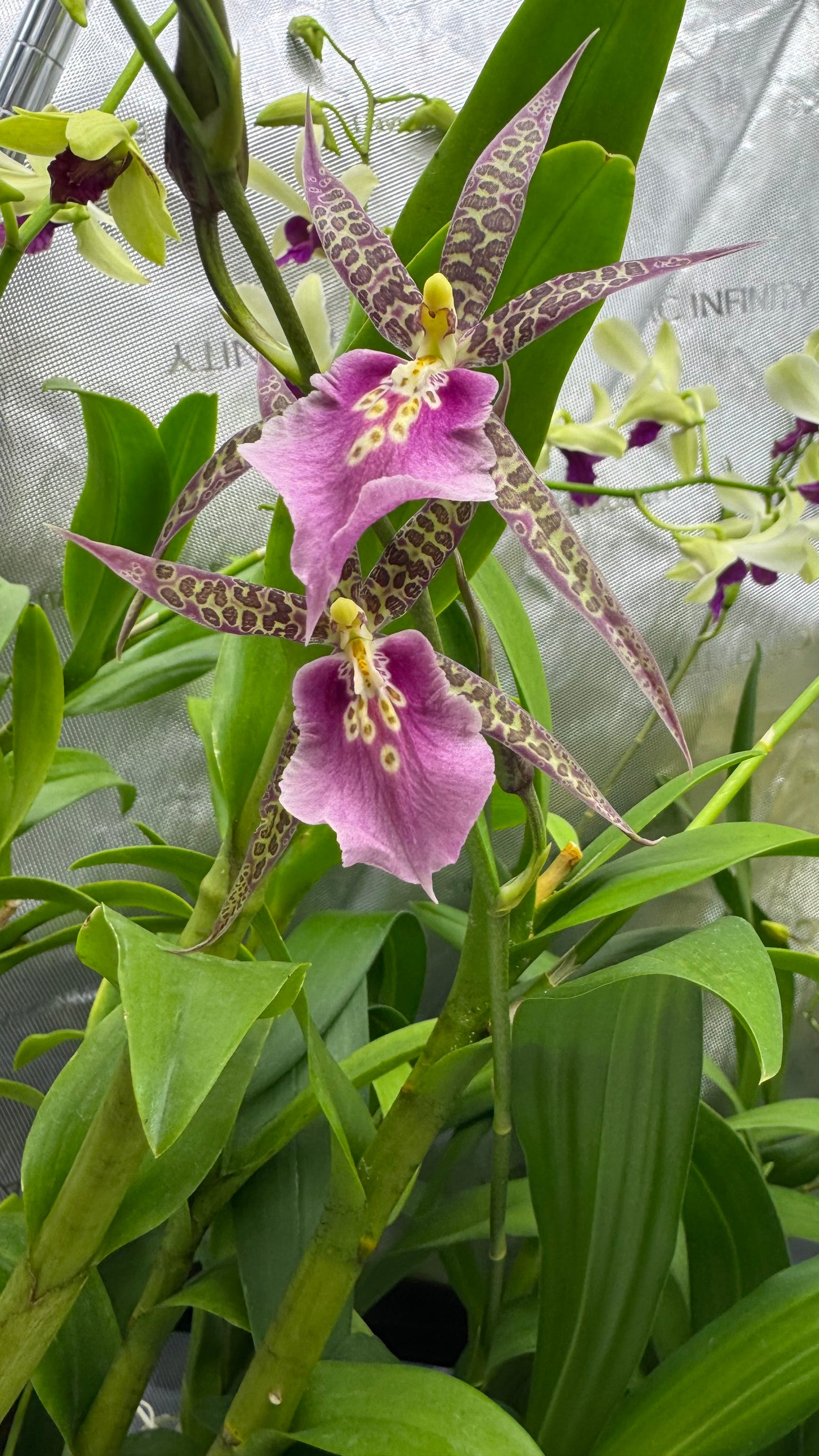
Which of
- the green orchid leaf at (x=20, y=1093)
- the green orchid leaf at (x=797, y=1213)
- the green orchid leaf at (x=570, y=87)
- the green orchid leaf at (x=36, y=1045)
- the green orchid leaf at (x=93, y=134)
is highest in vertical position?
the green orchid leaf at (x=570, y=87)

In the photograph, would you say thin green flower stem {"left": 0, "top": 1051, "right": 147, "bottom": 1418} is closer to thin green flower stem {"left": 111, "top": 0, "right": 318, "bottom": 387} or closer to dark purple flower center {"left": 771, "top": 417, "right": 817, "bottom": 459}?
thin green flower stem {"left": 111, "top": 0, "right": 318, "bottom": 387}

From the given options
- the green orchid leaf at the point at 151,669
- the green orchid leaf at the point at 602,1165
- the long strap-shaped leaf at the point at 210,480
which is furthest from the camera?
the green orchid leaf at the point at 151,669

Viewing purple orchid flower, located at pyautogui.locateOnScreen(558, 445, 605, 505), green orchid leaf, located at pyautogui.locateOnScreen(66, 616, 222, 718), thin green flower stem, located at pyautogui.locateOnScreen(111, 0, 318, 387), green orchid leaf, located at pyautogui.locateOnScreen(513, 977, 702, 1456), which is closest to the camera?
thin green flower stem, located at pyautogui.locateOnScreen(111, 0, 318, 387)

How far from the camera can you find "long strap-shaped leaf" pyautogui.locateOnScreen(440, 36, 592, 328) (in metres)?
0.30

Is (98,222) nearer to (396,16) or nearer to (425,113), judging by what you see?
(425,113)

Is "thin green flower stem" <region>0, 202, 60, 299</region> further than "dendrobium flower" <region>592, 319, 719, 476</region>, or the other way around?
"dendrobium flower" <region>592, 319, 719, 476</region>

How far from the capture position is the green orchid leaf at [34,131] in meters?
0.39

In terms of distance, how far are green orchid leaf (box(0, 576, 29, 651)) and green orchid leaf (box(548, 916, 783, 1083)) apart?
324mm

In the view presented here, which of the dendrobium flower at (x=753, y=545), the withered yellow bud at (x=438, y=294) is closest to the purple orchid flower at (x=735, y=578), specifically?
the dendrobium flower at (x=753, y=545)

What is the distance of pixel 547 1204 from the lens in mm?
459

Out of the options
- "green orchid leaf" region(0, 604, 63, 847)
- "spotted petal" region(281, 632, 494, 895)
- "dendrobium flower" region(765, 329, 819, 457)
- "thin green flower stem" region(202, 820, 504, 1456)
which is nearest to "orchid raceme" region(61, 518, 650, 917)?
"spotted petal" region(281, 632, 494, 895)

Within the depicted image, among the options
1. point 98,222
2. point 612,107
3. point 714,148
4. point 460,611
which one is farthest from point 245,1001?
point 714,148

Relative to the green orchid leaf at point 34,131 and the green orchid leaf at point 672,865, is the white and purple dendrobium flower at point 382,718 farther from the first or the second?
the green orchid leaf at point 34,131

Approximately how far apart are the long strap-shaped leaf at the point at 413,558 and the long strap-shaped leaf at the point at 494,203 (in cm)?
6
